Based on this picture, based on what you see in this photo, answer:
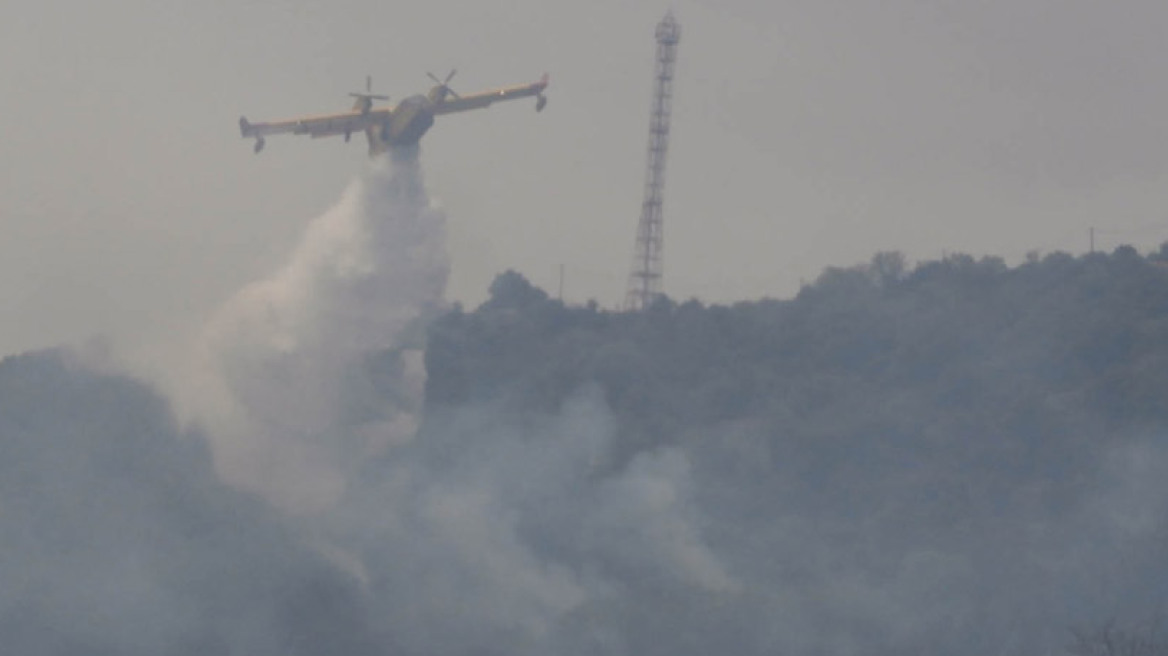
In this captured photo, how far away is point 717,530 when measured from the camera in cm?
10494

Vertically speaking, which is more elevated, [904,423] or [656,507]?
[904,423]

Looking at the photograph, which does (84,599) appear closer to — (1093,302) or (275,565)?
(275,565)

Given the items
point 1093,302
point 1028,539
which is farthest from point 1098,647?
point 1093,302

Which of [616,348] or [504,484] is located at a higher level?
[616,348]

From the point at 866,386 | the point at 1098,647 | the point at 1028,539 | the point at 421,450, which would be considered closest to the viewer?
the point at 1098,647

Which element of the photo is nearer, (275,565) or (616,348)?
(275,565)

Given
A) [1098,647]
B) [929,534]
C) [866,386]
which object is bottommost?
[1098,647]

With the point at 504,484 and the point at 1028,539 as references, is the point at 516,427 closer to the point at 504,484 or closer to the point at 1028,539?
the point at 504,484

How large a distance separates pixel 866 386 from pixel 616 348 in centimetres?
1215

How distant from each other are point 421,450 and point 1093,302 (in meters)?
34.4

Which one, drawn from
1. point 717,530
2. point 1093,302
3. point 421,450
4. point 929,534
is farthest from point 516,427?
point 1093,302

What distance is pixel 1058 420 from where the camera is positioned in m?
111

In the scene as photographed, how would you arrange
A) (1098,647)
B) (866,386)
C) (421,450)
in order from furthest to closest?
(866,386) → (421,450) → (1098,647)

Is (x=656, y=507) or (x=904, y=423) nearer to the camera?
(x=656, y=507)
